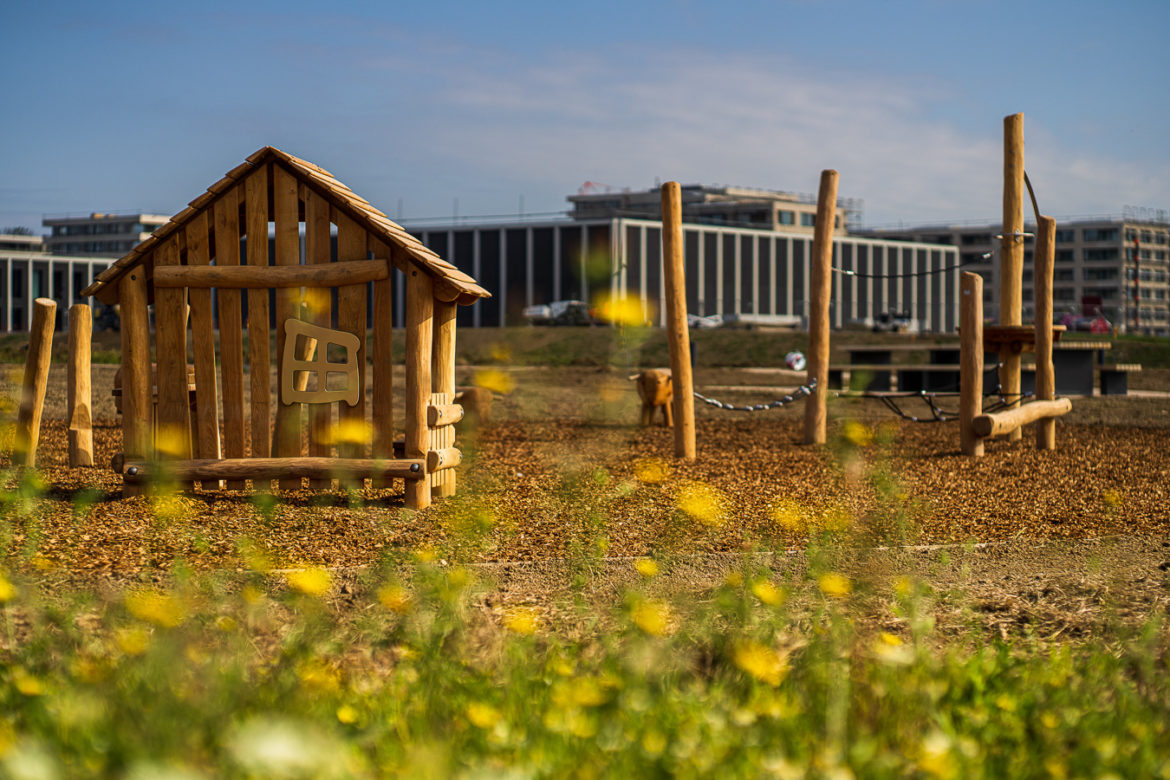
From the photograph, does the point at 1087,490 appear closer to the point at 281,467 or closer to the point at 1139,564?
the point at 1139,564

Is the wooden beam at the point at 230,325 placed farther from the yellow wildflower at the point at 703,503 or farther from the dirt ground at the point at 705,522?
the yellow wildflower at the point at 703,503

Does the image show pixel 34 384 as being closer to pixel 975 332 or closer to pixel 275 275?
pixel 275 275

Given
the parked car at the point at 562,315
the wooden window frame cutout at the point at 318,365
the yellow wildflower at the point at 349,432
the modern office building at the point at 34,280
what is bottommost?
the yellow wildflower at the point at 349,432

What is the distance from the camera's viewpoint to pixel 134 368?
7316 mm

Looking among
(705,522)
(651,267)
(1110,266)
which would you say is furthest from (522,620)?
(1110,266)

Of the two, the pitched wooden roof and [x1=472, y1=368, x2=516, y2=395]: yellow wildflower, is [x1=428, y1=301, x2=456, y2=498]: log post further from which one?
[x1=472, y1=368, x2=516, y2=395]: yellow wildflower

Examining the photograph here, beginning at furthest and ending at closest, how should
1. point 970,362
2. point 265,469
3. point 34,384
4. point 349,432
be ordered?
1. point 970,362
2. point 34,384
3. point 349,432
4. point 265,469

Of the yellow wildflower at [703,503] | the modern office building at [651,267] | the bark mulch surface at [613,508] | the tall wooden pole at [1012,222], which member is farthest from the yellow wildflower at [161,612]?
the modern office building at [651,267]

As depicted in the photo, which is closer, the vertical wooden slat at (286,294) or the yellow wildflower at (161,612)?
the yellow wildflower at (161,612)

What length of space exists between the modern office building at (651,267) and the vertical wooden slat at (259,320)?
63.3 meters

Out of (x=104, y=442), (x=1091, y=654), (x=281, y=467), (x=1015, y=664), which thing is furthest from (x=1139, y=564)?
(x=104, y=442)

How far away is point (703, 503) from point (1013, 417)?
4.65 meters

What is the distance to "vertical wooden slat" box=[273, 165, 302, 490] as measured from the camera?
723 centimetres

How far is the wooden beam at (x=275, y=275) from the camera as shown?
707 cm
